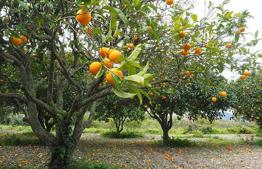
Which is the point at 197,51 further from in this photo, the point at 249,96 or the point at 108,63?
the point at 249,96

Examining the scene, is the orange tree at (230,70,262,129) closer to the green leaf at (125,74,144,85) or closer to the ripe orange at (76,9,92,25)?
the ripe orange at (76,9,92,25)

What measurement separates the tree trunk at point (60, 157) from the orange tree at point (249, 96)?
7.85 m

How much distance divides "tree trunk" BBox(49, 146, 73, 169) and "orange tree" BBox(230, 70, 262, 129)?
785 centimetres

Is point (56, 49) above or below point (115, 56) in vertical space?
above

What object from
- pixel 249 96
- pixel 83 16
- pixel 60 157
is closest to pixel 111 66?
pixel 83 16

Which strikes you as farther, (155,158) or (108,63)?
(155,158)

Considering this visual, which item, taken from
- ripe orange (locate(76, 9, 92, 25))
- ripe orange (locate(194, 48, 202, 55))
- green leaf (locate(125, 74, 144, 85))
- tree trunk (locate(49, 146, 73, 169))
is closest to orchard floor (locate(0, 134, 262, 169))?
tree trunk (locate(49, 146, 73, 169))

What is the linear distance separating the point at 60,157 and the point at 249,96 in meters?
9.53

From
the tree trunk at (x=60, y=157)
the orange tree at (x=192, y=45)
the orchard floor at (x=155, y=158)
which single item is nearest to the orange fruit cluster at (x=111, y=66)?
the orange tree at (x=192, y=45)

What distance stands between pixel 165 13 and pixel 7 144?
367 inches

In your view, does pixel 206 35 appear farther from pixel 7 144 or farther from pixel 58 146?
pixel 7 144

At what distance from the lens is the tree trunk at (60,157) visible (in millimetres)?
6273

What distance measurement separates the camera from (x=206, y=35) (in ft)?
16.9

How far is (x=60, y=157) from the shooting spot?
6.31 meters
